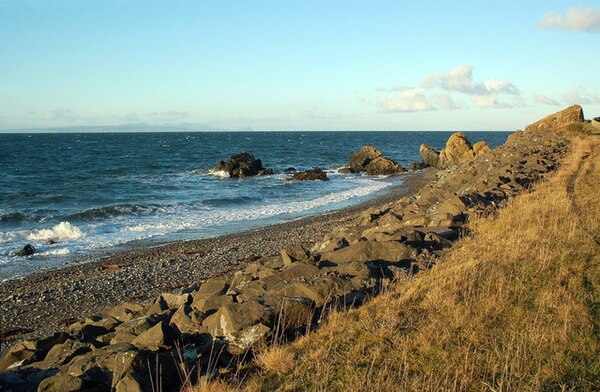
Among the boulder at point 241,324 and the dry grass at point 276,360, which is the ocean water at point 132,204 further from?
the dry grass at point 276,360

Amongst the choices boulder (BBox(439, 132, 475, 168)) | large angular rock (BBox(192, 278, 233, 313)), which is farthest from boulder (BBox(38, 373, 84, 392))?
boulder (BBox(439, 132, 475, 168))

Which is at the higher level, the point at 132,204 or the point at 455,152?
the point at 455,152

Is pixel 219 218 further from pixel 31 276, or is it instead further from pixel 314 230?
pixel 31 276

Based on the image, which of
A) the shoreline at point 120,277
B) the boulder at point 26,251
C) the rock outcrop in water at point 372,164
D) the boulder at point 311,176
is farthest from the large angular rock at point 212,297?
the rock outcrop in water at point 372,164

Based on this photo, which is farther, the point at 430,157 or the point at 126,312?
the point at 430,157

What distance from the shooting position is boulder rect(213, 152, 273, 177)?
4722 cm

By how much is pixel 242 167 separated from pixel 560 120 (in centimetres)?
2623

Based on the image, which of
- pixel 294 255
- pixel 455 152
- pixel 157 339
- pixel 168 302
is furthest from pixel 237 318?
pixel 455 152

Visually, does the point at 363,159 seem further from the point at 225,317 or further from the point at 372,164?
the point at 225,317

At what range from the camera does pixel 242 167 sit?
1869 inches

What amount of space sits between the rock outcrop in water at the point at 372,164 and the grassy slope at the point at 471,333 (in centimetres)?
4138

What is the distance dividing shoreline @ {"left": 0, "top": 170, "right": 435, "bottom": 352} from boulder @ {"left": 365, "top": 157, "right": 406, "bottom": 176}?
99.5 ft

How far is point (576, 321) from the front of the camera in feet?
18.2

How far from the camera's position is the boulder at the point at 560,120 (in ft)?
131
